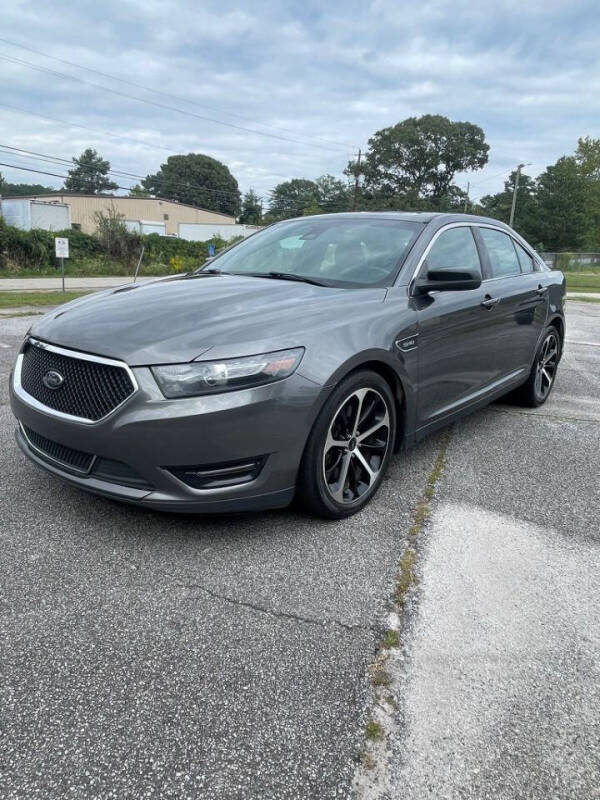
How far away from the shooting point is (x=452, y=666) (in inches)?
77.3

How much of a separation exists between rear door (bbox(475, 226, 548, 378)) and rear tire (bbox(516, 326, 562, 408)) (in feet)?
0.71

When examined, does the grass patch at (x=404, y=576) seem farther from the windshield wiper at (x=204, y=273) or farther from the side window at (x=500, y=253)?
the side window at (x=500, y=253)

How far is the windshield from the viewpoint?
3.43 m

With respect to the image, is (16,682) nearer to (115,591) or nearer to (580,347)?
(115,591)

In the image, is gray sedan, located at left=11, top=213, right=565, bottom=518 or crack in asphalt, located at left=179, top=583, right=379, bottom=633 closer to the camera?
crack in asphalt, located at left=179, top=583, right=379, bottom=633

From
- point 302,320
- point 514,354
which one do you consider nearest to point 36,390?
point 302,320

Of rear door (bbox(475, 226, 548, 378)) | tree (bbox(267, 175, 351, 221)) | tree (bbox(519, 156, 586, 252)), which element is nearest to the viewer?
rear door (bbox(475, 226, 548, 378))

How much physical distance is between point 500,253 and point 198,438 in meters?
3.16

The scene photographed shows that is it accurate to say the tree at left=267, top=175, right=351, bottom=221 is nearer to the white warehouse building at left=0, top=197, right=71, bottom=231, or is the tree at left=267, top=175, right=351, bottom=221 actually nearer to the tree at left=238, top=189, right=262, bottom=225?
the tree at left=238, top=189, right=262, bottom=225

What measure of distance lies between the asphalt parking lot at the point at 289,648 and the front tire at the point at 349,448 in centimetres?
13

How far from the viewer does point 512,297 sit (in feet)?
14.3

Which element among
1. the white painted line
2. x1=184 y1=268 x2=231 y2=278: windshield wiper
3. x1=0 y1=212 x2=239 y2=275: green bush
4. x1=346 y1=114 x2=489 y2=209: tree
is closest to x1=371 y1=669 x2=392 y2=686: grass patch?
x1=184 y1=268 x2=231 y2=278: windshield wiper

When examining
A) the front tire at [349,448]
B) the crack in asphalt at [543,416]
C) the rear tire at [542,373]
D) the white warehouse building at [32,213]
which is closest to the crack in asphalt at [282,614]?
the front tire at [349,448]

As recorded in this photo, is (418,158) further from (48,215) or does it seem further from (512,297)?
(512,297)
